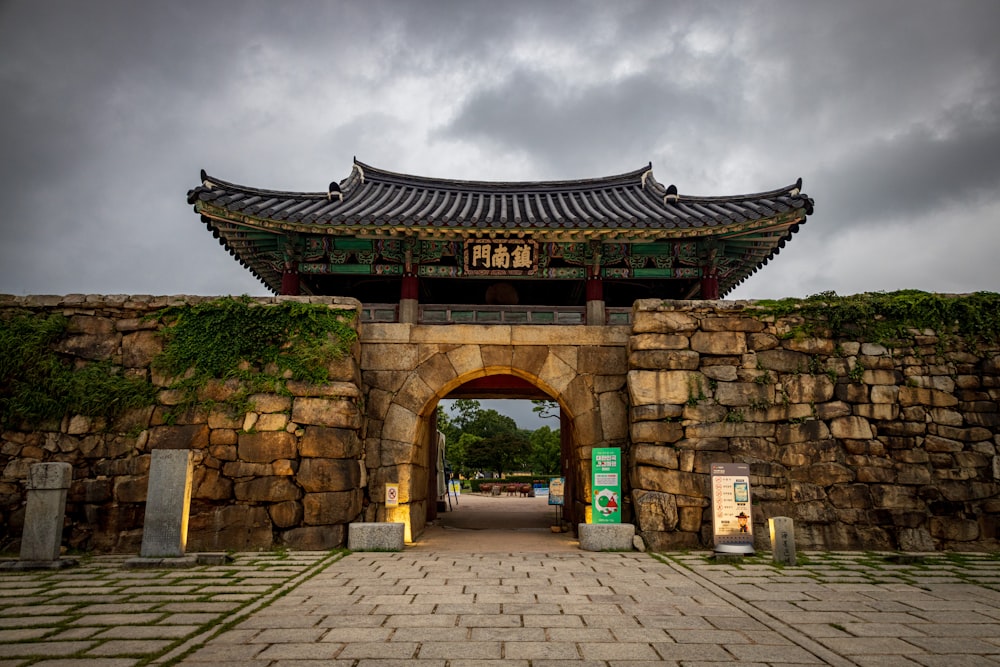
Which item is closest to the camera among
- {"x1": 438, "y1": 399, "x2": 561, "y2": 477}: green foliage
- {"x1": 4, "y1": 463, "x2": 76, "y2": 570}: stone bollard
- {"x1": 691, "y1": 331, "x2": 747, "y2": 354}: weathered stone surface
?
{"x1": 4, "y1": 463, "x2": 76, "y2": 570}: stone bollard

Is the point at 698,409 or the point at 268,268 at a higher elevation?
the point at 268,268

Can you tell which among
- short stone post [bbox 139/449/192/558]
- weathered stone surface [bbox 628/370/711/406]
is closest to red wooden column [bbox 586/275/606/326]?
weathered stone surface [bbox 628/370/711/406]

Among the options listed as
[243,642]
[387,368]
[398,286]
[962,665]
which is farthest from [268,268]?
[962,665]

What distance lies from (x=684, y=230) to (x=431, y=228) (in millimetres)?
4528

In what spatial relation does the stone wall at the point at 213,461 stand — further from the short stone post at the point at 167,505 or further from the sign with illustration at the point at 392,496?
the short stone post at the point at 167,505

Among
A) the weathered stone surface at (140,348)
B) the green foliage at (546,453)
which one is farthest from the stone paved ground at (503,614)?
the green foliage at (546,453)

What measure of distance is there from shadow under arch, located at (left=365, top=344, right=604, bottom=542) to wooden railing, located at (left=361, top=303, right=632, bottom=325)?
67cm

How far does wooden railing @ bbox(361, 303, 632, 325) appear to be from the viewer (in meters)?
10.4

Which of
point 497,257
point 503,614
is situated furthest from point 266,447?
point 497,257

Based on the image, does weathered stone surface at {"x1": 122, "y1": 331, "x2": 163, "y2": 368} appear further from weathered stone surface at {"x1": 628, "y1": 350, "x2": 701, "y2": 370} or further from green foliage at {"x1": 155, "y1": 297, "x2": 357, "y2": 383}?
weathered stone surface at {"x1": 628, "y1": 350, "x2": 701, "y2": 370}

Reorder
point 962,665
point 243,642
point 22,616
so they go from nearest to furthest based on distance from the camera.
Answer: point 962,665, point 243,642, point 22,616

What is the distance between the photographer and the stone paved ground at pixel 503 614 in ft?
12.6

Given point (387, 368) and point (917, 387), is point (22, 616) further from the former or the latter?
point (917, 387)

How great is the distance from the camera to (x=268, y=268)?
39.8ft
